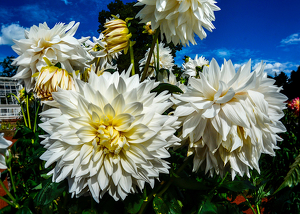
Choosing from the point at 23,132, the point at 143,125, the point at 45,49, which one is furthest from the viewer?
the point at 23,132

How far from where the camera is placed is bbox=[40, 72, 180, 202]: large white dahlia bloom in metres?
0.45

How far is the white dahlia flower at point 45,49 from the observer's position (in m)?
0.67

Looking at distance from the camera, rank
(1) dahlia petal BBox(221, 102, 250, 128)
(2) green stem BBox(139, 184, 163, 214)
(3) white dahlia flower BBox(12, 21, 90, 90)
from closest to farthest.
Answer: (1) dahlia petal BBox(221, 102, 250, 128) → (2) green stem BBox(139, 184, 163, 214) → (3) white dahlia flower BBox(12, 21, 90, 90)

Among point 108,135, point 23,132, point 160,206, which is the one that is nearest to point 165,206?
point 160,206

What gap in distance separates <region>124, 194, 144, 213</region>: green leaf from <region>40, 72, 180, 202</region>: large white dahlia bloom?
6 centimetres

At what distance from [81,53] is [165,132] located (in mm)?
436

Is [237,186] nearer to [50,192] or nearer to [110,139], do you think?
[110,139]

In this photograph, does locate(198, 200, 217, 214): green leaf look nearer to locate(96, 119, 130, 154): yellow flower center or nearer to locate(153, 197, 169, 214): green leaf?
locate(153, 197, 169, 214): green leaf

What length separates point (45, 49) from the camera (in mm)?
682

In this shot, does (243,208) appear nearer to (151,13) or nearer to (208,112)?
(208,112)

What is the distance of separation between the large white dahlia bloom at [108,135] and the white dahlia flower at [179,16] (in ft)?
0.94

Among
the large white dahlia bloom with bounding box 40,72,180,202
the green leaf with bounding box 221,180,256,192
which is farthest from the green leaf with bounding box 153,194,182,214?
the green leaf with bounding box 221,180,256,192

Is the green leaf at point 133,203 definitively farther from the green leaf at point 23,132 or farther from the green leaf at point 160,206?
the green leaf at point 23,132

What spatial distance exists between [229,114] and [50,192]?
51 cm
